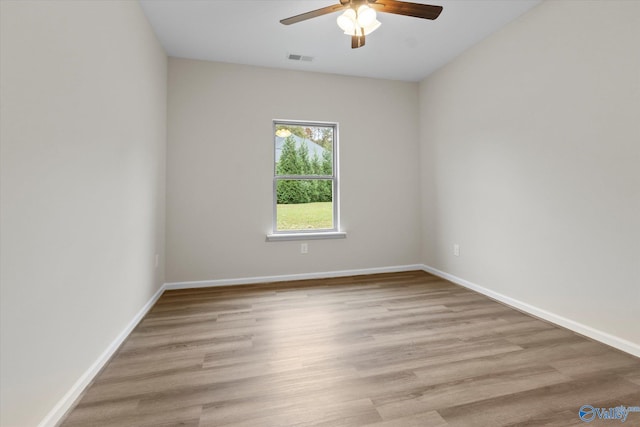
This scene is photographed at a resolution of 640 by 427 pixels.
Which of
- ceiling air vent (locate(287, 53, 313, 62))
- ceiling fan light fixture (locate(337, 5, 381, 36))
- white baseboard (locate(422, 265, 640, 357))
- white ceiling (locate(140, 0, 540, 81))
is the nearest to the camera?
white baseboard (locate(422, 265, 640, 357))

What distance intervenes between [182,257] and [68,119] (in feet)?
7.34

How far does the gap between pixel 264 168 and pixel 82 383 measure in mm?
2616

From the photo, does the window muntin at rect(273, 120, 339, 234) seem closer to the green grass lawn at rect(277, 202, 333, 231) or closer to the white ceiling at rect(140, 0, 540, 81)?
the green grass lawn at rect(277, 202, 333, 231)

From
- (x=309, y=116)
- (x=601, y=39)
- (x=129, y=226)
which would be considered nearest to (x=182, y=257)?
(x=129, y=226)

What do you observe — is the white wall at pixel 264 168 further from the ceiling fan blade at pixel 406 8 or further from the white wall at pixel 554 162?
the ceiling fan blade at pixel 406 8

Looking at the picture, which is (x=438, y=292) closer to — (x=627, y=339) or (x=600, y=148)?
(x=627, y=339)

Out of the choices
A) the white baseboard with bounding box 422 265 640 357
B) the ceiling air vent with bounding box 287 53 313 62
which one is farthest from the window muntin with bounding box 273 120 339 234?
the white baseboard with bounding box 422 265 640 357

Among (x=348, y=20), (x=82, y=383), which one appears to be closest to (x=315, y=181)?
(x=348, y=20)

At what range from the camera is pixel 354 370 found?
175 centimetres

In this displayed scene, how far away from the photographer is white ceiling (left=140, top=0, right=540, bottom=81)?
8.27 feet

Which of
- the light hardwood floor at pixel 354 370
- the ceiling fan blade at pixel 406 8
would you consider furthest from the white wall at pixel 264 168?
the ceiling fan blade at pixel 406 8

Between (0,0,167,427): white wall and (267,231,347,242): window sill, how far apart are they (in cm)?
159

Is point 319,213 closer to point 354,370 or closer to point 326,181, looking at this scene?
point 326,181

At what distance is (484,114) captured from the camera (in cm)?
310
